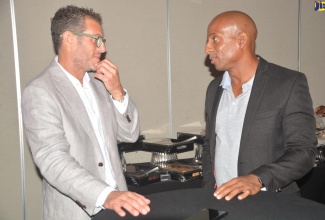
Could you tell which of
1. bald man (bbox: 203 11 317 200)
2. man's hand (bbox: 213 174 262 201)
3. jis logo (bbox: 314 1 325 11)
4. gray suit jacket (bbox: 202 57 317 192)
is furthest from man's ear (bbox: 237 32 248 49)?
jis logo (bbox: 314 1 325 11)

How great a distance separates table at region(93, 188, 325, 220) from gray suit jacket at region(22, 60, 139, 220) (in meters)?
0.26

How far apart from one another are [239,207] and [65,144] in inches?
31.5

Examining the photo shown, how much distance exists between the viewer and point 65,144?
173 cm

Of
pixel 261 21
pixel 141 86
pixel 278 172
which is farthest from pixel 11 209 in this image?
pixel 261 21

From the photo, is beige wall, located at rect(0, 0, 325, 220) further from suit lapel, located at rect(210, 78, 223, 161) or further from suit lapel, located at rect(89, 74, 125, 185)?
suit lapel, located at rect(210, 78, 223, 161)

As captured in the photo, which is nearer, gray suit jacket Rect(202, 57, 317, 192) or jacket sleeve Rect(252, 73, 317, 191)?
jacket sleeve Rect(252, 73, 317, 191)

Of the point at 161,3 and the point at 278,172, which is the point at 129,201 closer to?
the point at 278,172

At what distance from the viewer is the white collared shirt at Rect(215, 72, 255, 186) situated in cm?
210

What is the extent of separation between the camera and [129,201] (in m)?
1.36

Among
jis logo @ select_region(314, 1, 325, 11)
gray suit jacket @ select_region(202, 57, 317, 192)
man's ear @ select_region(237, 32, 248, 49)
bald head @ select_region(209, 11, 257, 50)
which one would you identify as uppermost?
jis logo @ select_region(314, 1, 325, 11)

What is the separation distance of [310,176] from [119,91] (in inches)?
68.9

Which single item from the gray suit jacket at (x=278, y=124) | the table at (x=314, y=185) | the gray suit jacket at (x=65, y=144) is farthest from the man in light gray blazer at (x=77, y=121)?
the table at (x=314, y=185)

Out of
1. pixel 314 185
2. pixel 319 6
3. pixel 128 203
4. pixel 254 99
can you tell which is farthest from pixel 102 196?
pixel 319 6

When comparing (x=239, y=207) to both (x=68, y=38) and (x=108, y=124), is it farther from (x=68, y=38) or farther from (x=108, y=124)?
(x=68, y=38)
